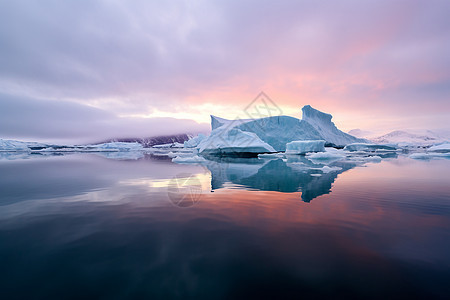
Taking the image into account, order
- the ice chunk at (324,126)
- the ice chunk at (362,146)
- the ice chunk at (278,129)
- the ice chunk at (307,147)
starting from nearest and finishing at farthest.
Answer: the ice chunk at (307,147), the ice chunk at (278,129), the ice chunk at (362,146), the ice chunk at (324,126)

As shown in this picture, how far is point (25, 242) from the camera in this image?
2.76 meters

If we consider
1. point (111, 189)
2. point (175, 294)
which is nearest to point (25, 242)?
point (175, 294)

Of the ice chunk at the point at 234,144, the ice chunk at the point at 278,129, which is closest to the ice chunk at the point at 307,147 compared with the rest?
the ice chunk at the point at 234,144

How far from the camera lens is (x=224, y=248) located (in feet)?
8.67

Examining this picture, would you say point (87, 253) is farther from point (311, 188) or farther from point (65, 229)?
point (311, 188)

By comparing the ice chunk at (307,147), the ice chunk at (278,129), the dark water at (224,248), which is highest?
the ice chunk at (278,129)

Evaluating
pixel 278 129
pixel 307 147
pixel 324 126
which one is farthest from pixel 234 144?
pixel 324 126

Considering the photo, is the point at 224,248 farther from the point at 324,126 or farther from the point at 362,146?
the point at 324,126

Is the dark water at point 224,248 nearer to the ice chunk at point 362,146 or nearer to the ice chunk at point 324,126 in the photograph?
the ice chunk at point 362,146

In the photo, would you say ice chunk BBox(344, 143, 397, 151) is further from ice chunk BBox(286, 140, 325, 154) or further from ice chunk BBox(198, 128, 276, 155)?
ice chunk BBox(198, 128, 276, 155)

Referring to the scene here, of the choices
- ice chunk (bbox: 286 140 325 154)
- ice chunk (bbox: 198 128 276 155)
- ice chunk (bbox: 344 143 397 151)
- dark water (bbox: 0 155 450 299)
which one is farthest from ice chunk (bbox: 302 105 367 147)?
dark water (bbox: 0 155 450 299)

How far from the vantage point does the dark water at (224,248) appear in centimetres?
194

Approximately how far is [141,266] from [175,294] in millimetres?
594

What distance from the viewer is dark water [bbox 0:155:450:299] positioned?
6.35 feet
